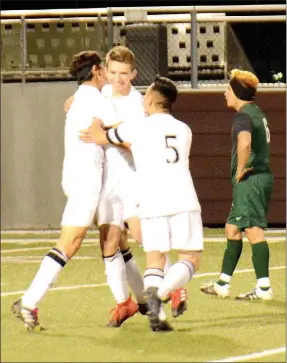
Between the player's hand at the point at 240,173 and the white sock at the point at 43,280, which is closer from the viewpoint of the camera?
the white sock at the point at 43,280

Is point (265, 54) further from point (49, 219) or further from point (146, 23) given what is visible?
point (49, 219)

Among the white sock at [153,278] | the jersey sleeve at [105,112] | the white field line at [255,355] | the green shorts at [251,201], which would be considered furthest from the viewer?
the green shorts at [251,201]

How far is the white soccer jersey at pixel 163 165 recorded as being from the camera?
29.5ft

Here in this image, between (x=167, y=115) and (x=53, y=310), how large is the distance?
234cm

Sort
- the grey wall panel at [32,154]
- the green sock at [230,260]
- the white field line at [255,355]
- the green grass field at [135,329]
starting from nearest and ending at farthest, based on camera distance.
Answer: the white field line at [255,355]
the green grass field at [135,329]
the green sock at [230,260]
the grey wall panel at [32,154]

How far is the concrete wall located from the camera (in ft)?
61.8

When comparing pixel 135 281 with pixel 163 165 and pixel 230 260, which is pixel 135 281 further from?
pixel 230 260

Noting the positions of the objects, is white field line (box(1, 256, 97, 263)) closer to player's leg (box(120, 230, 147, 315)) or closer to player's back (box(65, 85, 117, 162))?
player's leg (box(120, 230, 147, 315))

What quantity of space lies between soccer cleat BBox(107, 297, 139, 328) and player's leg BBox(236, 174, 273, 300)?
6.24 ft

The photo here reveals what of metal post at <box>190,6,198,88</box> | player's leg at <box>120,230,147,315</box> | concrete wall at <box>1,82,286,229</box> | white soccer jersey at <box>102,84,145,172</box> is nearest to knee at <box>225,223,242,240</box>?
player's leg at <box>120,230,147,315</box>

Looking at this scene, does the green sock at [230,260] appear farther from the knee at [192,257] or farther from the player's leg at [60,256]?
the player's leg at [60,256]

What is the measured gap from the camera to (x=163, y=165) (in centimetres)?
899

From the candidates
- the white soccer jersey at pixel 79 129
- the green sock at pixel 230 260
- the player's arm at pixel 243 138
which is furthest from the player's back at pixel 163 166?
the green sock at pixel 230 260

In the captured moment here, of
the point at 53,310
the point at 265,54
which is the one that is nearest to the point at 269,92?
the point at 265,54
